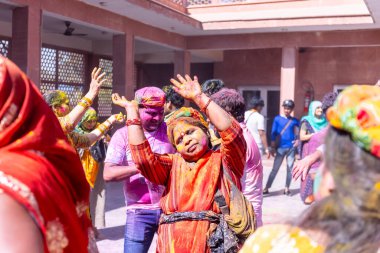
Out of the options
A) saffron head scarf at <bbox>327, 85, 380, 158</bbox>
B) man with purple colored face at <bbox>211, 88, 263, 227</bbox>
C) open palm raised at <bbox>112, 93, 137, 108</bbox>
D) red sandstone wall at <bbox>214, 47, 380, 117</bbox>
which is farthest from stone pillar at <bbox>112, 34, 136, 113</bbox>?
saffron head scarf at <bbox>327, 85, 380, 158</bbox>

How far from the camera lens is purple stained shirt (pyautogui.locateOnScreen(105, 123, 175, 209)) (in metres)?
3.40

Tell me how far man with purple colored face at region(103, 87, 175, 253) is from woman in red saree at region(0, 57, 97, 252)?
1.78 metres

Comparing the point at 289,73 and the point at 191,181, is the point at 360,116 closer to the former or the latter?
the point at 191,181

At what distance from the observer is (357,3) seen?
11.9 m

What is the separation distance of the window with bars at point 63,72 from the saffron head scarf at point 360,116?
37.5 feet

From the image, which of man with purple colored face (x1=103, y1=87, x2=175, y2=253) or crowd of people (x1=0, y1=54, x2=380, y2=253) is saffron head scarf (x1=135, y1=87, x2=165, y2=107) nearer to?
man with purple colored face (x1=103, y1=87, x2=175, y2=253)

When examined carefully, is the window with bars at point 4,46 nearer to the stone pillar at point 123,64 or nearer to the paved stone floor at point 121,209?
the stone pillar at point 123,64

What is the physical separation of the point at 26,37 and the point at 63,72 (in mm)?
4766

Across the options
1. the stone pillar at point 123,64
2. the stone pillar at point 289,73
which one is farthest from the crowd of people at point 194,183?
the stone pillar at point 289,73

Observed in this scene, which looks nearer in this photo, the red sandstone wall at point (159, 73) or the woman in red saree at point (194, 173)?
the woman in red saree at point (194, 173)

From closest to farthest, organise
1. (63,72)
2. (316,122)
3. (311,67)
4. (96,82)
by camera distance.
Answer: (96,82) < (316,122) < (63,72) < (311,67)

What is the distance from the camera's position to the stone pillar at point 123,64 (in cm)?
1122

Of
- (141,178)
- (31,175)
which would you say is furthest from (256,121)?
(31,175)

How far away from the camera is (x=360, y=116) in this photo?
1165mm
